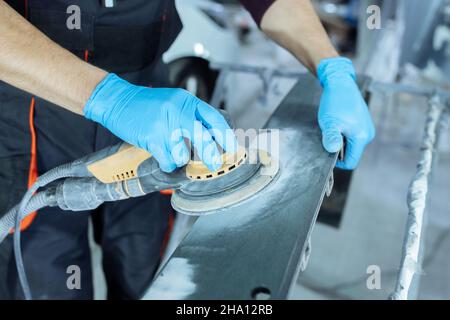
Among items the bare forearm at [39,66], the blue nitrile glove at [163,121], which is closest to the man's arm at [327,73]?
the blue nitrile glove at [163,121]

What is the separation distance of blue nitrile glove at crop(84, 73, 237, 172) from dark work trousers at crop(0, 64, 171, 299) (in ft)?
1.00

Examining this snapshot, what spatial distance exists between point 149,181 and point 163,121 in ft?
0.44

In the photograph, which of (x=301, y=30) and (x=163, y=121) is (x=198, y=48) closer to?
(x=301, y=30)

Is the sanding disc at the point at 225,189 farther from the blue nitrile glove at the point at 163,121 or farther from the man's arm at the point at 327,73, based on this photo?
the man's arm at the point at 327,73

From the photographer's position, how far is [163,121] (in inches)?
33.4

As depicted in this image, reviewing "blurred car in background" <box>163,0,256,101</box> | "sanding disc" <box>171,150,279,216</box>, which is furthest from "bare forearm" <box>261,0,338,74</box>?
"blurred car in background" <box>163,0,256,101</box>

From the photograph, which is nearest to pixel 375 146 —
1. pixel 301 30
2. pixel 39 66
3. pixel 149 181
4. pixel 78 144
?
pixel 301 30

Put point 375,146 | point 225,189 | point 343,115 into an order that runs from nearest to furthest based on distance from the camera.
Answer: point 225,189
point 343,115
point 375,146

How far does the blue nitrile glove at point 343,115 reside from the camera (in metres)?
0.99

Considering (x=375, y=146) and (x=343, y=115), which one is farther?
(x=375, y=146)

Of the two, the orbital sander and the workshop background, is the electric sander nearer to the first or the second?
the orbital sander

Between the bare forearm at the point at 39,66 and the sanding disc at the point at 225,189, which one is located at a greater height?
the bare forearm at the point at 39,66

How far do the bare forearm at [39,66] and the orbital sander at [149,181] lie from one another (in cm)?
14
